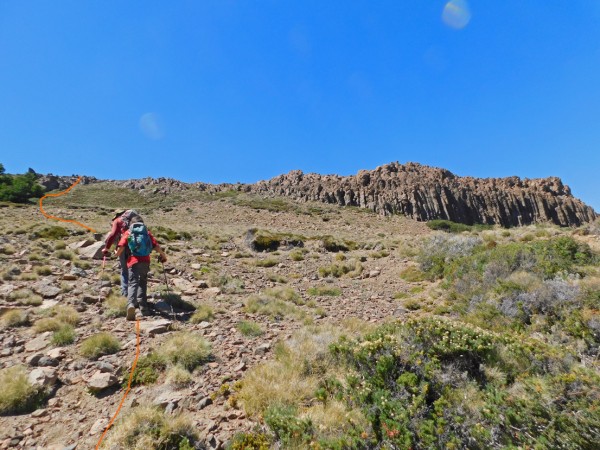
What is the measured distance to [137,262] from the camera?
7363 millimetres

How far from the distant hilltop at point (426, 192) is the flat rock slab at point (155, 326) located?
6246 centimetres

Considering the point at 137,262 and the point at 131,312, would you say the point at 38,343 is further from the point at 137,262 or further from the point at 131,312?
the point at 137,262

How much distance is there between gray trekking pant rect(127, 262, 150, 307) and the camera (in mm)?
7188

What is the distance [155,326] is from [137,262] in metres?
1.76

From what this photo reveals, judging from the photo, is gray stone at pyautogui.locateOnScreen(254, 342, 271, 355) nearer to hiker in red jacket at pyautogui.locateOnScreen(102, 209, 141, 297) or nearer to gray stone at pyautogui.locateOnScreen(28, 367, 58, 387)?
gray stone at pyautogui.locateOnScreen(28, 367, 58, 387)

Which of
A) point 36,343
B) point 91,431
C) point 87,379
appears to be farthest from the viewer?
point 36,343

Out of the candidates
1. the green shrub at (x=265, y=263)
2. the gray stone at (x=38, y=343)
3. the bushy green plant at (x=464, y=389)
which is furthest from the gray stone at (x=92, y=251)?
the bushy green plant at (x=464, y=389)

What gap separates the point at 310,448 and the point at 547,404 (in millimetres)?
2773

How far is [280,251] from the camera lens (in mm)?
18297

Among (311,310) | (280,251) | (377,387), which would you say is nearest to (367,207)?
(280,251)

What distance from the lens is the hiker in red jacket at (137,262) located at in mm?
7271

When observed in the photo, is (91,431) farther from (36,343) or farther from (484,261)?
(484,261)

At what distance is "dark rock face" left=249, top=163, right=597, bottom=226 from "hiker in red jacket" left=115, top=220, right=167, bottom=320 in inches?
2428

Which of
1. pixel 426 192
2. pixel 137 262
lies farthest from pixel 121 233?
pixel 426 192
